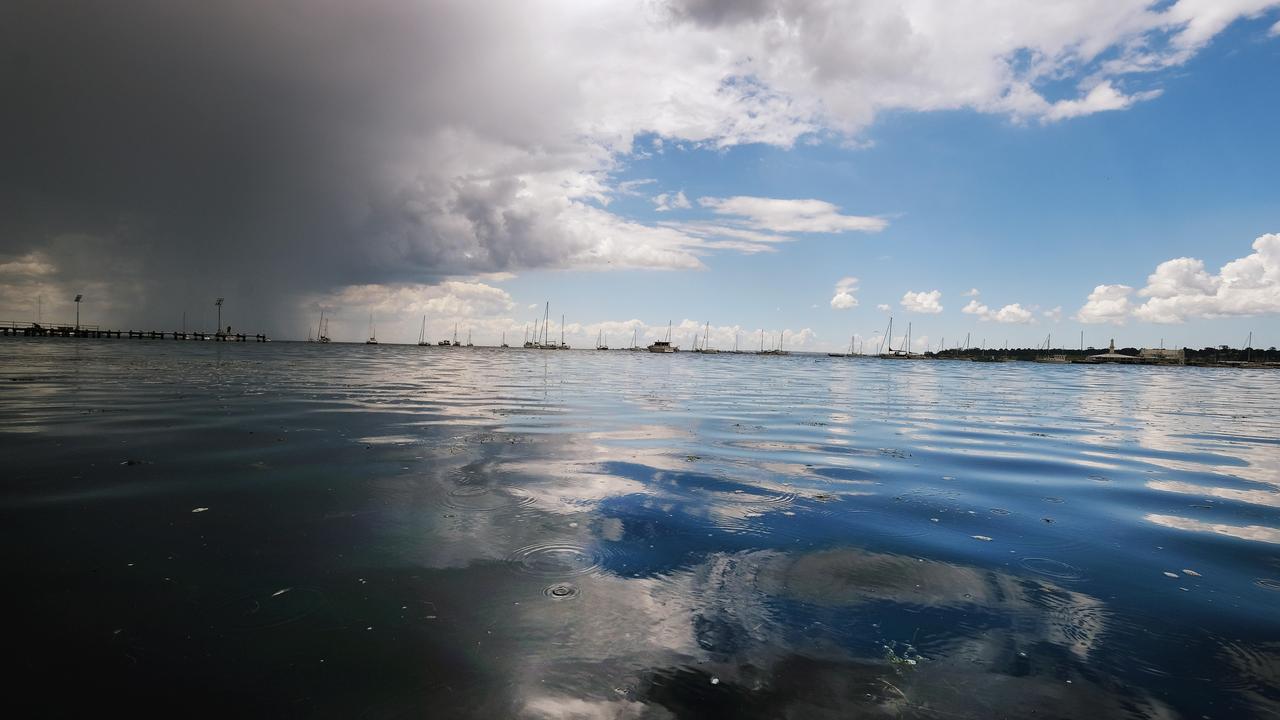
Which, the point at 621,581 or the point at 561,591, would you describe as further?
the point at 621,581

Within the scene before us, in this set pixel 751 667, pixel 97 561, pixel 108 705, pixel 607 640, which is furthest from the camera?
pixel 97 561

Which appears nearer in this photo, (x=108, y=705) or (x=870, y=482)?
(x=108, y=705)

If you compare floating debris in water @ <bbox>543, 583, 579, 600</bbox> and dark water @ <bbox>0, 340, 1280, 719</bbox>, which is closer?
dark water @ <bbox>0, 340, 1280, 719</bbox>

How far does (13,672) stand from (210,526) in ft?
11.7

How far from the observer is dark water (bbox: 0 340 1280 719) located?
437 centimetres

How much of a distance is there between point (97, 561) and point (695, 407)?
22250mm

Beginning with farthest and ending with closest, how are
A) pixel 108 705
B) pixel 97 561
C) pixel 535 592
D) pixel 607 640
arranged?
pixel 97 561, pixel 535 592, pixel 607 640, pixel 108 705

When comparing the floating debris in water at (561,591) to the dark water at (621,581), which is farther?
the floating debris in water at (561,591)

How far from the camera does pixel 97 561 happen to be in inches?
255

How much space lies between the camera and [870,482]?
1162 cm

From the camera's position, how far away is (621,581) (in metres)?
6.33

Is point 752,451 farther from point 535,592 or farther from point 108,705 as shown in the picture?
point 108,705

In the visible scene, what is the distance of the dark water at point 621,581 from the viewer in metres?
4.37

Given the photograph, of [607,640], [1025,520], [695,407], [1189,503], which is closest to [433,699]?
[607,640]
